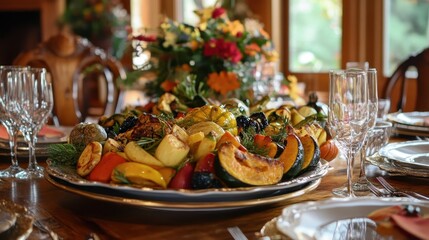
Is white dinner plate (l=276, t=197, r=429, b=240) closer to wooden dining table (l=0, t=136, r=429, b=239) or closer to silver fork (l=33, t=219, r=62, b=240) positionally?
wooden dining table (l=0, t=136, r=429, b=239)

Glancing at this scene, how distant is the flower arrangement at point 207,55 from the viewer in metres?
1.99

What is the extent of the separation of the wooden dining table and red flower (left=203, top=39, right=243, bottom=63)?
1061 mm

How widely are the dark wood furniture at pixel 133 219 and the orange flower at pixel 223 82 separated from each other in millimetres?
965

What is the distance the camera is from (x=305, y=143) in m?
0.95

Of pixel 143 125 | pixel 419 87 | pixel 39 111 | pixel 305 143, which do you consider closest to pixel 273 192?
pixel 305 143

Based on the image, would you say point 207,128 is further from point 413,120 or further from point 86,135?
point 413,120

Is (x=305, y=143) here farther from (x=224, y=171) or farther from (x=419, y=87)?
(x=419, y=87)

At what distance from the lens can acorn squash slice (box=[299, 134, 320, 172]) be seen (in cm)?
93

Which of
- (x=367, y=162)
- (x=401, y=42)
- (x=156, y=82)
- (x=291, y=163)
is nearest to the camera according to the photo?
(x=291, y=163)

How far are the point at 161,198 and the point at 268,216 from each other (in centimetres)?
15

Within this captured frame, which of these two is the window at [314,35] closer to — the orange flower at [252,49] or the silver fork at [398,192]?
the orange flower at [252,49]

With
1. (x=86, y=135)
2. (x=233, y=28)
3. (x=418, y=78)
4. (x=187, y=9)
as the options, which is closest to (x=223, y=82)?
(x=233, y=28)

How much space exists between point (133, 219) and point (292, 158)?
0.78ft

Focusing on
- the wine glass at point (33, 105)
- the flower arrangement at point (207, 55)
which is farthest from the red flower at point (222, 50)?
the wine glass at point (33, 105)
